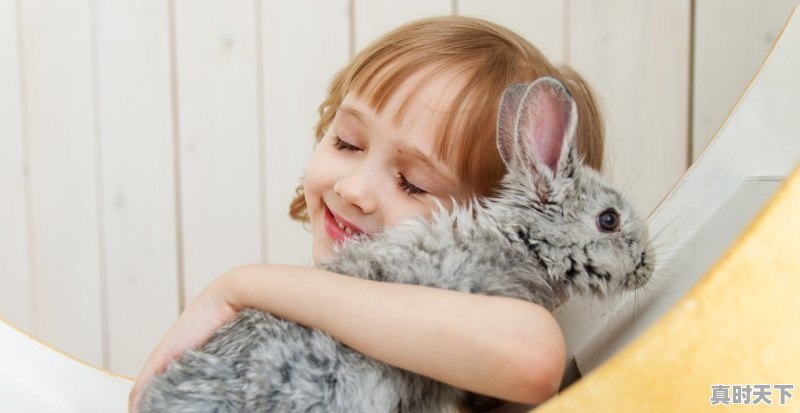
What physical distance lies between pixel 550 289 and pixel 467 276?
0.12 meters

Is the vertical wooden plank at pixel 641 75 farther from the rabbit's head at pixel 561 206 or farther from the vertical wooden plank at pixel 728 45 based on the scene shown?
the rabbit's head at pixel 561 206

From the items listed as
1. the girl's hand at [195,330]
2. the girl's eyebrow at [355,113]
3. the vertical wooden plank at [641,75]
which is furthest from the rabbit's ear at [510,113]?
the vertical wooden plank at [641,75]

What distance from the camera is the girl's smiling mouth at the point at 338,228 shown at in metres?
1.10

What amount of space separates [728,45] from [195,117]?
1345 millimetres

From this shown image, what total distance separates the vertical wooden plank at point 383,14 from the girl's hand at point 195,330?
1078 mm

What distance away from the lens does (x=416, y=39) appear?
1.17 metres

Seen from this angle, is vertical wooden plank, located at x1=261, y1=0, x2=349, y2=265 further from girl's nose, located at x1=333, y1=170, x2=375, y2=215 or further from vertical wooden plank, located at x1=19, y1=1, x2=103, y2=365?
girl's nose, located at x1=333, y1=170, x2=375, y2=215

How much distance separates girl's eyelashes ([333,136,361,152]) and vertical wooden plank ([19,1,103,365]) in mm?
1172

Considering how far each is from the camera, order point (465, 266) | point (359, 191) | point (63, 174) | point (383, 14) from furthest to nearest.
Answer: point (63, 174)
point (383, 14)
point (359, 191)
point (465, 266)

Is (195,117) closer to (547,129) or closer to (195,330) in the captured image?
(195,330)

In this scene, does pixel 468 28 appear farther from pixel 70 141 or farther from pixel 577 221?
pixel 70 141

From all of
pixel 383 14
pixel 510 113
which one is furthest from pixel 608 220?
pixel 383 14

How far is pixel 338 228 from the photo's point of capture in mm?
1125

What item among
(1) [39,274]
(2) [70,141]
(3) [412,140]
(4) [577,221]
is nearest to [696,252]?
(4) [577,221]
